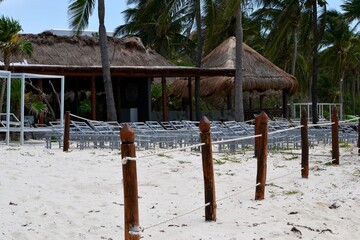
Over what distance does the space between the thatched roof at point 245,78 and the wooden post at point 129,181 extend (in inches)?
810

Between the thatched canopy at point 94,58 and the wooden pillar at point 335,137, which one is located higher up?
the thatched canopy at point 94,58

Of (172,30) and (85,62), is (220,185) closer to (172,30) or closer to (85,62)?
(85,62)

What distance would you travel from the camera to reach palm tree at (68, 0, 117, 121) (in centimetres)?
1967

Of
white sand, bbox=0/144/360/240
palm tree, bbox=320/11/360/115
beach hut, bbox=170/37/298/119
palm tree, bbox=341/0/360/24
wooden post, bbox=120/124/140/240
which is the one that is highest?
palm tree, bbox=320/11/360/115

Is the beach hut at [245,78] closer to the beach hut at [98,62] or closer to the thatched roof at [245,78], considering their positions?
the thatched roof at [245,78]

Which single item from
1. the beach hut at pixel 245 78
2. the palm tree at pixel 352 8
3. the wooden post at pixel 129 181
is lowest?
A: the wooden post at pixel 129 181

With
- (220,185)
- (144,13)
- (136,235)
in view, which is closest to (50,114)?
(144,13)

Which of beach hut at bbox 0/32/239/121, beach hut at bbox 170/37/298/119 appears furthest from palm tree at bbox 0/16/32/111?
beach hut at bbox 170/37/298/119

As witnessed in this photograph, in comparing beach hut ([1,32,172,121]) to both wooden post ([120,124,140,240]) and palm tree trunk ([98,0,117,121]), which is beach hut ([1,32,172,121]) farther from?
wooden post ([120,124,140,240])

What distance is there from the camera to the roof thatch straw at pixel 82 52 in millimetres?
25453

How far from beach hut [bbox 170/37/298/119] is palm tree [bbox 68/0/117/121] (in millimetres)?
5884

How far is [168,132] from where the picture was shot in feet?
49.0

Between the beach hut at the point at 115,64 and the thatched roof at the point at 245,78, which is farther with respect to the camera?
the thatched roof at the point at 245,78

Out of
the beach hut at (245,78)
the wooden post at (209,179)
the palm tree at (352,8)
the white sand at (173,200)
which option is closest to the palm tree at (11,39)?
the white sand at (173,200)
